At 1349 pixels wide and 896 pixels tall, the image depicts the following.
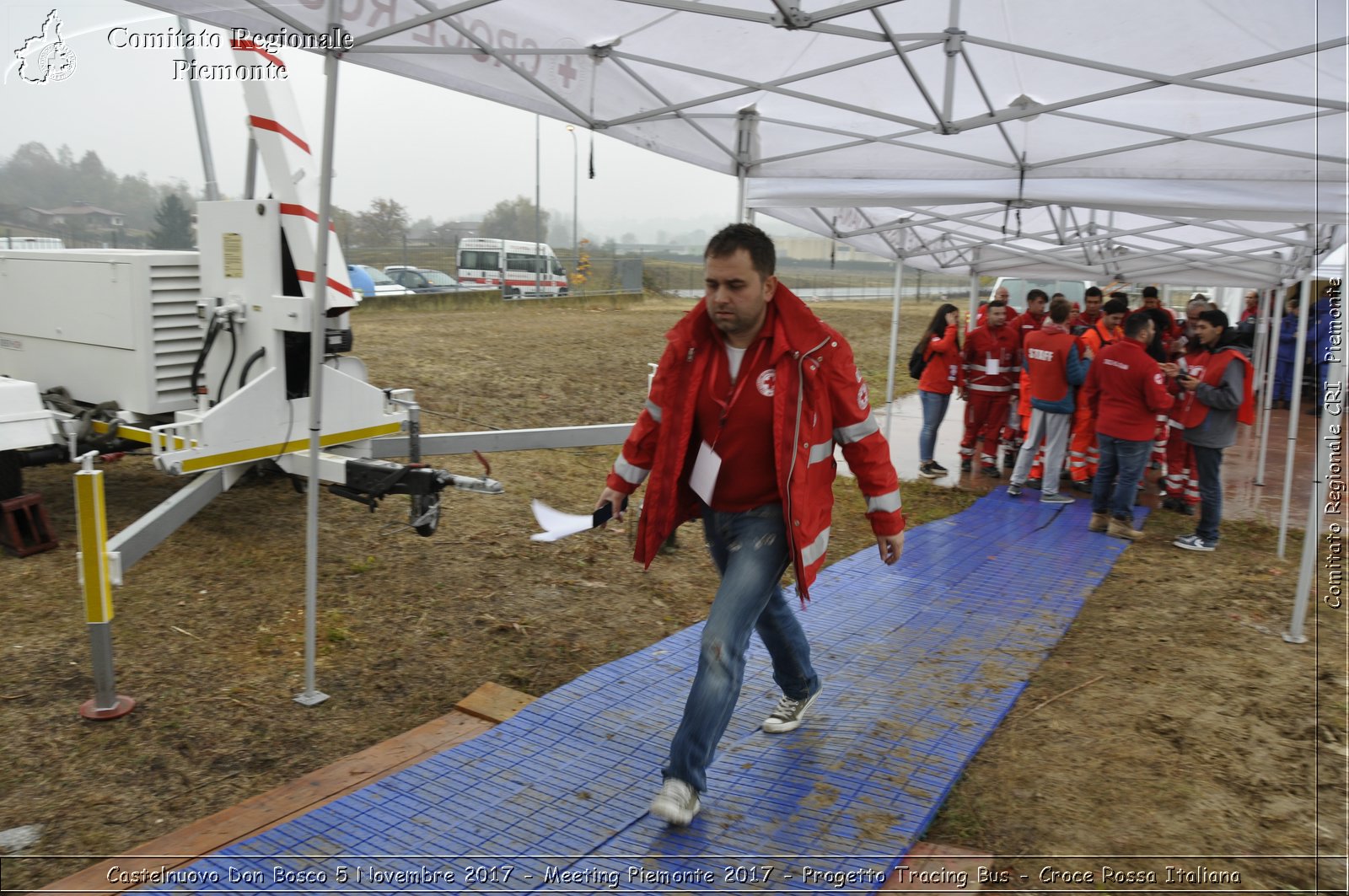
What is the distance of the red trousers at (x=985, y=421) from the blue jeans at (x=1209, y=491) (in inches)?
102

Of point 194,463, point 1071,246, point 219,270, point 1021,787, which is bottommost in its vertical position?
point 1021,787

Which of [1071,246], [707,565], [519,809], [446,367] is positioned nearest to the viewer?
[519,809]

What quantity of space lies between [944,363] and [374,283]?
1873cm

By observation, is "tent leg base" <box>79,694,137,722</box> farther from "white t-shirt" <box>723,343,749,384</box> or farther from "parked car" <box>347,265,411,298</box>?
"parked car" <box>347,265,411,298</box>

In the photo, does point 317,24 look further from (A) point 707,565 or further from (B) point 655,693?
(A) point 707,565

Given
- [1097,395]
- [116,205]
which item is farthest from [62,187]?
[1097,395]

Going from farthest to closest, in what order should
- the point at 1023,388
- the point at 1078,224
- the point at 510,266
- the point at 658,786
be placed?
the point at 510,266
the point at 1078,224
the point at 1023,388
the point at 658,786

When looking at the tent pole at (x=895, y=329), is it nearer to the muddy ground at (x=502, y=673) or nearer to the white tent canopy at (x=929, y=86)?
the muddy ground at (x=502, y=673)

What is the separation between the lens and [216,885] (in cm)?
290

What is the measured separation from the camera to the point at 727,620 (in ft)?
10.4

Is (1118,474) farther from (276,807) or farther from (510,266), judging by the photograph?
(510,266)

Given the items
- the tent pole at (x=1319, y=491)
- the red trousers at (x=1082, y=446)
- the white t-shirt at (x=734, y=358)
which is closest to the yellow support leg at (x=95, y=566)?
the white t-shirt at (x=734, y=358)

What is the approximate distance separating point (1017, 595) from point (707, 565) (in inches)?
85.3

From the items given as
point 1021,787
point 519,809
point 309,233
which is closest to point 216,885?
point 519,809
